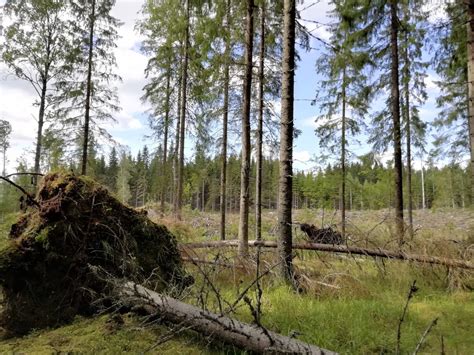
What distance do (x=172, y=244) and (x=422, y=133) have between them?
1654cm

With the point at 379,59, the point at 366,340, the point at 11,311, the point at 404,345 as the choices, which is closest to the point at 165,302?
the point at 11,311

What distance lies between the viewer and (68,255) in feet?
13.9

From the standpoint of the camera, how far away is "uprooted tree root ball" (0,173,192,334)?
3.94 meters

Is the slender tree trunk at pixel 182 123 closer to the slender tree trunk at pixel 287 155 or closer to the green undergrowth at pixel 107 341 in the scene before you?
the slender tree trunk at pixel 287 155

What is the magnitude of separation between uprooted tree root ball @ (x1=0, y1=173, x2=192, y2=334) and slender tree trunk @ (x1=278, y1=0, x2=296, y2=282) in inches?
65.3

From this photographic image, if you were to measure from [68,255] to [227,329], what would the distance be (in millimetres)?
2336

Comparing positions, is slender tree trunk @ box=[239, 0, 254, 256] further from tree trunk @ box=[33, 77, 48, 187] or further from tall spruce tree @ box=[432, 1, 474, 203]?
tree trunk @ box=[33, 77, 48, 187]

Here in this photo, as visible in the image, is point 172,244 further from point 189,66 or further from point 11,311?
point 189,66

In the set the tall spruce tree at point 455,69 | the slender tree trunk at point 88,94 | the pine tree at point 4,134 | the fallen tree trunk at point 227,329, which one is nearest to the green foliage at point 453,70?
the tall spruce tree at point 455,69

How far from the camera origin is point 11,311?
3.90m

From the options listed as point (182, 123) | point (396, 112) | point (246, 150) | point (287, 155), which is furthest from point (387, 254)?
point (182, 123)

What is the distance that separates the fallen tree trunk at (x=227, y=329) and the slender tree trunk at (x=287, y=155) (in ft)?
8.15

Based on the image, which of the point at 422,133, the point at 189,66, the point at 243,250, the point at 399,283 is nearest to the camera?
the point at 399,283

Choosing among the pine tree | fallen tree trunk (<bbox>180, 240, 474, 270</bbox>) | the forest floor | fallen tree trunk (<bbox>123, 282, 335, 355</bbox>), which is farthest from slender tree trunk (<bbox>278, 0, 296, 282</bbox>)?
the pine tree
